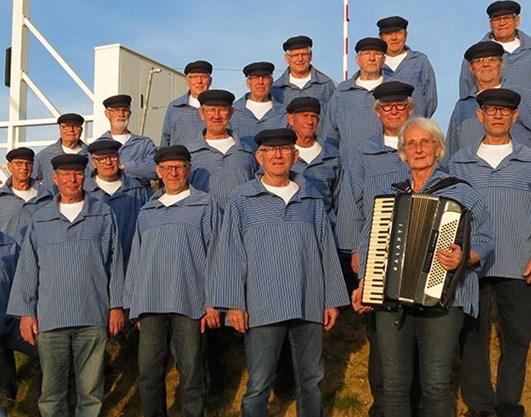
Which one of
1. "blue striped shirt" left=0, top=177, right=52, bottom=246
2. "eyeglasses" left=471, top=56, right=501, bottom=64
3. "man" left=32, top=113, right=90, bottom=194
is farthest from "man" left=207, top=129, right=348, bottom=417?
"man" left=32, top=113, right=90, bottom=194

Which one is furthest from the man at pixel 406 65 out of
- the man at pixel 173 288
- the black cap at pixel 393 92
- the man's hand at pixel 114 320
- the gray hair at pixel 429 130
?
the man's hand at pixel 114 320

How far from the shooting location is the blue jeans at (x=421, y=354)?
15.3 ft

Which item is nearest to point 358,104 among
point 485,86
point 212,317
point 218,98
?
point 485,86

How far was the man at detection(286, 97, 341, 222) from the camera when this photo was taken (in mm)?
6461

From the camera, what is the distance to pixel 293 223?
5402mm

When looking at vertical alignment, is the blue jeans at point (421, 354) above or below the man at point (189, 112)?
below

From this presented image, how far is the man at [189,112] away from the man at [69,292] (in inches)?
62.0

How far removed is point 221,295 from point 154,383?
3.06 feet

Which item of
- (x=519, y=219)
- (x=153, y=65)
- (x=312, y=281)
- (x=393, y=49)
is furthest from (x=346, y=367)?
(x=153, y=65)

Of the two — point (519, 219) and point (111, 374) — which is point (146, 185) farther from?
point (519, 219)

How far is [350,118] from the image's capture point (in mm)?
6883

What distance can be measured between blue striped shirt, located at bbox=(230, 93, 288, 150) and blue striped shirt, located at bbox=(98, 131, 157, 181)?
80cm

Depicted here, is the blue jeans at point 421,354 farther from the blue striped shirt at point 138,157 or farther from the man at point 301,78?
the man at point 301,78

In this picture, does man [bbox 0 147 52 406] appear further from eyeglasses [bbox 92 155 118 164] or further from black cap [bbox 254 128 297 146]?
black cap [bbox 254 128 297 146]
